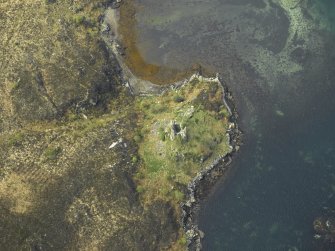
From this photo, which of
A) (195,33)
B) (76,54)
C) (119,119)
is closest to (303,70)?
(195,33)

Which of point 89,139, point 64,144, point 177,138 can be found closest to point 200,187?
point 177,138

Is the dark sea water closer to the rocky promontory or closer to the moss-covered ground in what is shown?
the moss-covered ground

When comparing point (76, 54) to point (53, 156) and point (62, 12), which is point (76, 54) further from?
point (53, 156)

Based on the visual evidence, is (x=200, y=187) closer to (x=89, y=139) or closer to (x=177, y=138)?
(x=177, y=138)

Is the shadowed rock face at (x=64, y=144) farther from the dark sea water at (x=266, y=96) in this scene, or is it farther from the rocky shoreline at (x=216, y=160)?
the dark sea water at (x=266, y=96)

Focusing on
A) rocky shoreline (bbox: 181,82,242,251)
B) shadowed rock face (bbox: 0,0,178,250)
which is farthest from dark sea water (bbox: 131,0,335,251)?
shadowed rock face (bbox: 0,0,178,250)
